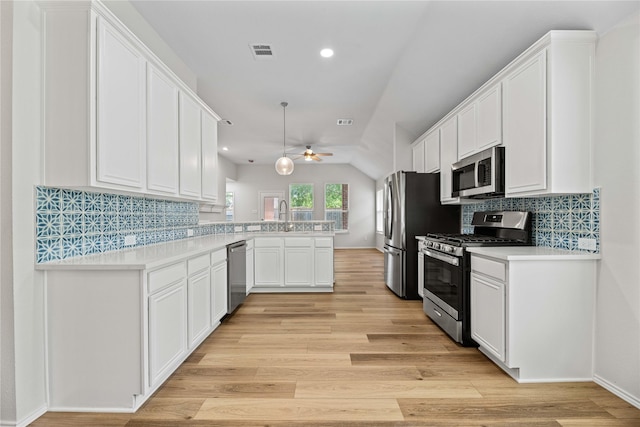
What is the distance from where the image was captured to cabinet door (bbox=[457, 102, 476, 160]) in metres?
→ 3.17

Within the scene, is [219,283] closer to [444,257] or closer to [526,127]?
[444,257]

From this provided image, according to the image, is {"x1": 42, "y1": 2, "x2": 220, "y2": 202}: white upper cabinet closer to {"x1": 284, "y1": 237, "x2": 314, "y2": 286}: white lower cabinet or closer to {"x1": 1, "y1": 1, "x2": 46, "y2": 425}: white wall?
{"x1": 1, "y1": 1, "x2": 46, "y2": 425}: white wall

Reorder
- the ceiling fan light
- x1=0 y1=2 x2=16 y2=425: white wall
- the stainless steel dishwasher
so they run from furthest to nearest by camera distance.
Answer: the ceiling fan light
the stainless steel dishwasher
x1=0 y1=2 x2=16 y2=425: white wall

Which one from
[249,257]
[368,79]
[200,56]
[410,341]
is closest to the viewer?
[410,341]

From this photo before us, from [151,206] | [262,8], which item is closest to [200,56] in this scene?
[262,8]

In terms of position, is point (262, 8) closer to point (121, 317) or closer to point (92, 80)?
point (92, 80)

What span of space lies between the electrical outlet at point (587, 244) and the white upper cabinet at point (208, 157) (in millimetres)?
3436

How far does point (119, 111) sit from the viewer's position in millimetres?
2064

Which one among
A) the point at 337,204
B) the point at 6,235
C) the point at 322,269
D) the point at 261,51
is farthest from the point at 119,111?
the point at 337,204

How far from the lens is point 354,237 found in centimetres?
1068

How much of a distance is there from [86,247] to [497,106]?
3358mm

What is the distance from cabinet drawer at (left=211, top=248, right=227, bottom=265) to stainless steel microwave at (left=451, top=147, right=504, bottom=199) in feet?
8.44

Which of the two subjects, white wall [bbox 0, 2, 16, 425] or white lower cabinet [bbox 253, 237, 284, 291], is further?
white lower cabinet [bbox 253, 237, 284, 291]

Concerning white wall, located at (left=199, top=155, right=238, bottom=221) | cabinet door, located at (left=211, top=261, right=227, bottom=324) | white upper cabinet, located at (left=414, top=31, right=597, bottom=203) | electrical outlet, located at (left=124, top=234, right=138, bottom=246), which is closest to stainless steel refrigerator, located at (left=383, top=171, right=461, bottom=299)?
white upper cabinet, located at (left=414, top=31, right=597, bottom=203)
